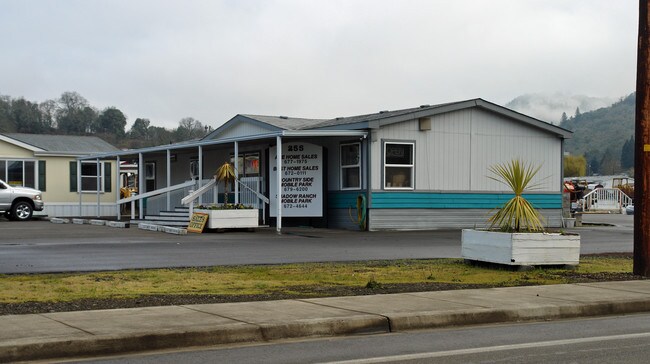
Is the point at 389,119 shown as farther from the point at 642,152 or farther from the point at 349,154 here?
the point at 642,152

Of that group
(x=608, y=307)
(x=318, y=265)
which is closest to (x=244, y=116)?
(x=318, y=265)

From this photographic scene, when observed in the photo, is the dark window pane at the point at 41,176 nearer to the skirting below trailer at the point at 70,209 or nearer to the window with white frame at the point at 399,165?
the skirting below trailer at the point at 70,209

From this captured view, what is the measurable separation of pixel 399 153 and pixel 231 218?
5977 mm

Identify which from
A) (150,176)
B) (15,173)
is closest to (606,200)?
(150,176)

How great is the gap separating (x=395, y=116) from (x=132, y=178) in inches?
1201

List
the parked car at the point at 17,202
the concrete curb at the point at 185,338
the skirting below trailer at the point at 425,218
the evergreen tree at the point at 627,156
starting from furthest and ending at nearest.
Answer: the evergreen tree at the point at 627,156 < the parked car at the point at 17,202 < the skirting below trailer at the point at 425,218 < the concrete curb at the point at 185,338

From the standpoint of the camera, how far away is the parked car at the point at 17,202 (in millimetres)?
34938

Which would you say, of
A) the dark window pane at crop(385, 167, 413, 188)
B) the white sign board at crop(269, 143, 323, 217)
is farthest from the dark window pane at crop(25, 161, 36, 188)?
the dark window pane at crop(385, 167, 413, 188)

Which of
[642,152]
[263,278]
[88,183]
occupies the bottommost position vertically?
[263,278]

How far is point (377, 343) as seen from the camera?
923 centimetres

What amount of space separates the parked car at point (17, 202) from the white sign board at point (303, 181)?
1292 centimetres

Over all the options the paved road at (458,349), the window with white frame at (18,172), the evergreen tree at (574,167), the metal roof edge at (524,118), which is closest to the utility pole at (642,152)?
the paved road at (458,349)

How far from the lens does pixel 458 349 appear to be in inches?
347

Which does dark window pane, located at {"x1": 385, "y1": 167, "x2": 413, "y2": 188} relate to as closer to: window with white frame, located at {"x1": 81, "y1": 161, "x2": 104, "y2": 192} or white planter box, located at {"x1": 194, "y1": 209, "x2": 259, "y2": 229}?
white planter box, located at {"x1": 194, "y1": 209, "x2": 259, "y2": 229}
